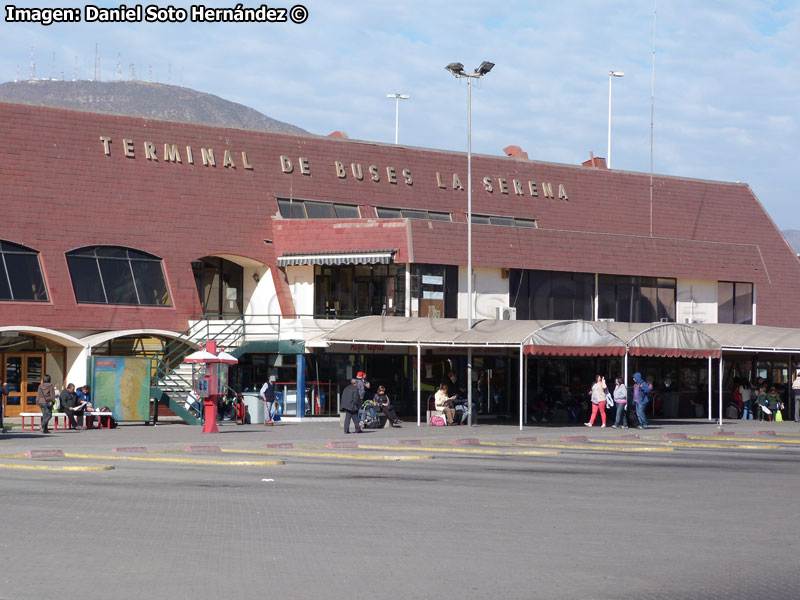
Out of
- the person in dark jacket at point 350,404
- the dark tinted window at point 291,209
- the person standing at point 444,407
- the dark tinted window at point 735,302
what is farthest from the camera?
the dark tinted window at point 735,302

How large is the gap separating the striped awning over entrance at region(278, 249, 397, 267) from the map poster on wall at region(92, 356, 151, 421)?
8441mm

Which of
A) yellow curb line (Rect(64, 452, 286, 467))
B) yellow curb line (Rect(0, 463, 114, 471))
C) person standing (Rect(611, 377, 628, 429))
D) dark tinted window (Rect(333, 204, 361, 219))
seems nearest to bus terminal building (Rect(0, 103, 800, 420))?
dark tinted window (Rect(333, 204, 361, 219))

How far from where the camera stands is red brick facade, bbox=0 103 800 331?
135 feet

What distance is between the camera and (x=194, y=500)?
50.3 feet

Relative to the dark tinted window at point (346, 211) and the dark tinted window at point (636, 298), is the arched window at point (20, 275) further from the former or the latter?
the dark tinted window at point (636, 298)

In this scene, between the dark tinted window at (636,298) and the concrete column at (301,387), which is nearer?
the concrete column at (301,387)

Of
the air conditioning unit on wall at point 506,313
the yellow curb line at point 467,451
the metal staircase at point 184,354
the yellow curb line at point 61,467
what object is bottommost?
the yellow curb line at point 467,451

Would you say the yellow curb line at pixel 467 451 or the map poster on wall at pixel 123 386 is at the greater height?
the map poster on wall at pixel 123 386

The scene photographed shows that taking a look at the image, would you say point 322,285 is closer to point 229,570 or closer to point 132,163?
point 132,163

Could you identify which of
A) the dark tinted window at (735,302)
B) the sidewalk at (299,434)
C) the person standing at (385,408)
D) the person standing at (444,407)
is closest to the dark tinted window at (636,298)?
the dark tinted window at (735,302)

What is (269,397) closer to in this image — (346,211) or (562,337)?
(562,337)

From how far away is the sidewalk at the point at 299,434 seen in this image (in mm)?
28844

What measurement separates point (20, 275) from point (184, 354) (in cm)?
627

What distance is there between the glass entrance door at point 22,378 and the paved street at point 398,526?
1734 cm
